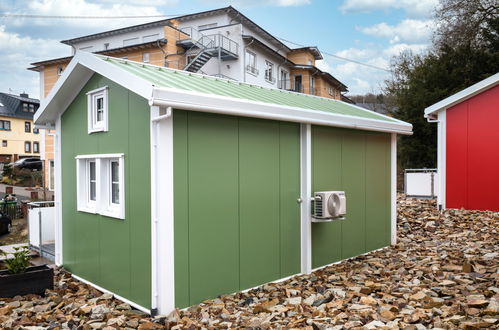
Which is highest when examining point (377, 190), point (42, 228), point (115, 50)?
point (115, 50)

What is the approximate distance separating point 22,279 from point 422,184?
1398 cm

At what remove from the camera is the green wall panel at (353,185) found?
6887 mm

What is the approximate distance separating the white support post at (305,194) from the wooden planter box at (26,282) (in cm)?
398

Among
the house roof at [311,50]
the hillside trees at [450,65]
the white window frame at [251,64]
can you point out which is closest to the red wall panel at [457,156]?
the hillside trees at [450,65]

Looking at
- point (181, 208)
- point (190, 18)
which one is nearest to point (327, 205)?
point (181, 208)

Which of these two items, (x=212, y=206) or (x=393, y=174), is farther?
(x=393, y=174)

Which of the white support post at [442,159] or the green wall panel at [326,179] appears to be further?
the white support post at [442,159]

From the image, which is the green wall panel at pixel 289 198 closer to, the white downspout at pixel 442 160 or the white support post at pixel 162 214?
the white support post at pixel 162 214

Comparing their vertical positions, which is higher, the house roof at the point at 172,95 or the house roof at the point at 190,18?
the house roof at the point at 190,18

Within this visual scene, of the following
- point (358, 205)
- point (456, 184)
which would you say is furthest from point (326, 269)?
point (456, 184)

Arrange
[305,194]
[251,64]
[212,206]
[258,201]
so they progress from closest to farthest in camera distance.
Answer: [212,206], [258,201], [305,194], [251,64]

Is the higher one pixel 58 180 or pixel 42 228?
pixel 58 180

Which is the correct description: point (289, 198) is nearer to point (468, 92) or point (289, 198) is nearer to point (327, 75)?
point (468, 92)

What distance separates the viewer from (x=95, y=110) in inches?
246
